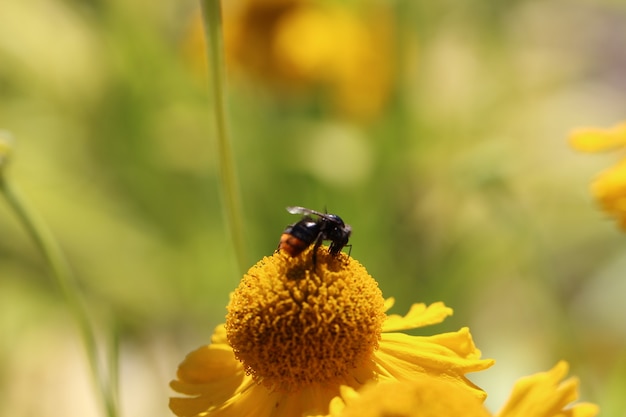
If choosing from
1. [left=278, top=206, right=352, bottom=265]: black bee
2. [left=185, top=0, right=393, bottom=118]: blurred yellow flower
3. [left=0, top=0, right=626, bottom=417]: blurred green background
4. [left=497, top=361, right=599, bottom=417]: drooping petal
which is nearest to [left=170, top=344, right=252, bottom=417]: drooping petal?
[left=278, top=206, right=352, bottom=265]: black bee

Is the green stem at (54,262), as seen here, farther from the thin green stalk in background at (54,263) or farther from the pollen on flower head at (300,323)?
the pollen on flower head at (300,323)

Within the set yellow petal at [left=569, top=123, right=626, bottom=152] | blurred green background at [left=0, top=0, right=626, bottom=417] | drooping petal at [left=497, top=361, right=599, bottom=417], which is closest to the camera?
drooping petal at [left=497, top=361, right=599, bottom=417]

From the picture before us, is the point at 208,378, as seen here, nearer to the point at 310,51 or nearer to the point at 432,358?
the point at 432,358

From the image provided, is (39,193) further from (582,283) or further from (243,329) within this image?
(243,329)

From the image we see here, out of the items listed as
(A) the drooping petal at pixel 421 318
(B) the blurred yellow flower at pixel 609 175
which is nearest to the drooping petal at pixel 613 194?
(B) the blurred yellow flower at pixel 609 175

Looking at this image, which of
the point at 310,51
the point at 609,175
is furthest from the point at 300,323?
the point at 310,51

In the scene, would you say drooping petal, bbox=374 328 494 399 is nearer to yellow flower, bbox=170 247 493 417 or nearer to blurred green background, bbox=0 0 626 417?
yellow flower, bbox=170 247 493 417

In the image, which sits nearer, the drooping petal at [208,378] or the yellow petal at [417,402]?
the yellow petal at [417,402]
